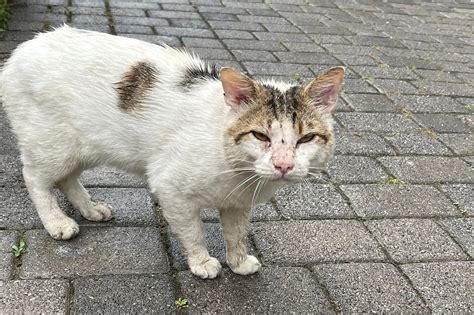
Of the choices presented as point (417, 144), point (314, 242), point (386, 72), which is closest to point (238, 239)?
point (314, 242)

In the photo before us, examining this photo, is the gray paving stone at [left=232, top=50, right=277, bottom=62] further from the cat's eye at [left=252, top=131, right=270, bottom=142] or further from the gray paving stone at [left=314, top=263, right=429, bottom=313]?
the cat's eye at [left=252, top=131, right=270, bottom=142]

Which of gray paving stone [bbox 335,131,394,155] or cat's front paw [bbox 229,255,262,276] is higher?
cat's front paw [bbox 229,255,262,276]

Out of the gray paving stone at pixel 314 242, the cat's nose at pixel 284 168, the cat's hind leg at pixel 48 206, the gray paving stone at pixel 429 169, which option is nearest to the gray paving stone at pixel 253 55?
the gray paving stone at pixel 429 169

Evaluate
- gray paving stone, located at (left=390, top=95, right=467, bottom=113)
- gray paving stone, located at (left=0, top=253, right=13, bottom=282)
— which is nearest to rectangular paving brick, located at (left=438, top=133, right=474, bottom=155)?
gray paving stone, located at (left=390, top=95, right=467, bottom=113)

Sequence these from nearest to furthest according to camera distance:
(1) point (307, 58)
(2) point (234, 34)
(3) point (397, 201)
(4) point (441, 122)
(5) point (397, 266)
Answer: (5) point (397, 266) → (3) point (397, 201) → (4) point (441, 122) → (1) point (307, 58) → (2) point (234, 34)

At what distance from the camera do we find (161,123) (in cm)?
274

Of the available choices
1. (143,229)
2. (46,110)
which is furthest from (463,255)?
(46,110)

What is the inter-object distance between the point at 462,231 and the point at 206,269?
1756 mm

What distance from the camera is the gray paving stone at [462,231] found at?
11.0ft

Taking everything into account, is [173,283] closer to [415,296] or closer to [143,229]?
[143,229]

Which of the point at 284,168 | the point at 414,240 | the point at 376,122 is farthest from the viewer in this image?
the point at 376,122

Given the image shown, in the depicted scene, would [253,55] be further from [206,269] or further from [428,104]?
[206,269]

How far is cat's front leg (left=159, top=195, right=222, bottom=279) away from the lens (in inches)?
105

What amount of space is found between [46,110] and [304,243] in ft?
5.36
